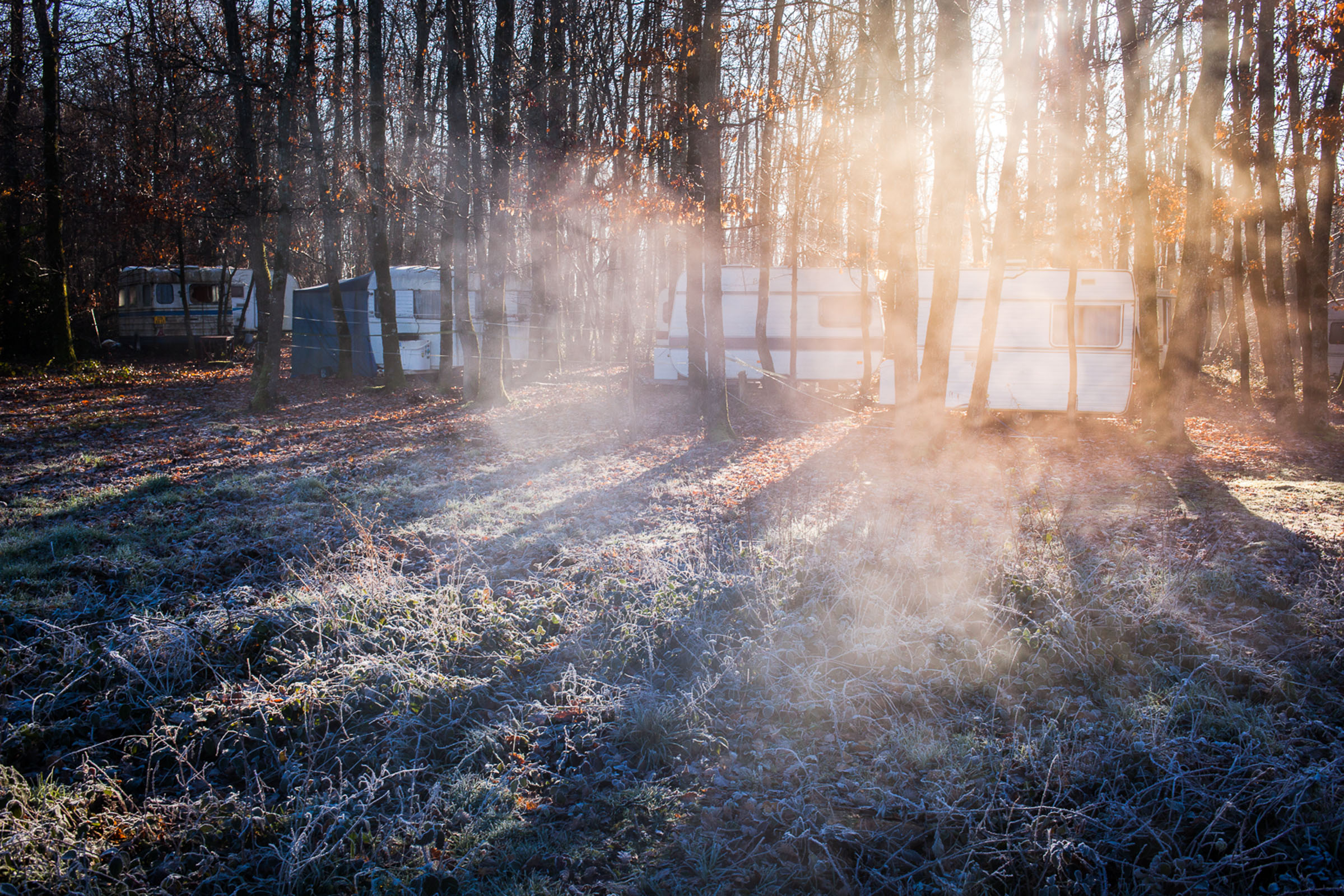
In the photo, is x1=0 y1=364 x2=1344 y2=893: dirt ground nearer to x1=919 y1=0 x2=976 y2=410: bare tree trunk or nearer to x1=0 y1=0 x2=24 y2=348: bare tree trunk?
x1=919 y1=0 x2=976 y2=410: bare tree trunk

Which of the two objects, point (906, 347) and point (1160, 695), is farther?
point (906, 347)

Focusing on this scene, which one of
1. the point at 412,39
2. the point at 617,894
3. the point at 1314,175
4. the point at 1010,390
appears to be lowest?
the point at 617,894

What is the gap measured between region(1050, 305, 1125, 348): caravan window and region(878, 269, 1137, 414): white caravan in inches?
0.4

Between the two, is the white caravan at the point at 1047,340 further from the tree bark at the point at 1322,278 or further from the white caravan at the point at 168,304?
the white caravan at the point at 168,304

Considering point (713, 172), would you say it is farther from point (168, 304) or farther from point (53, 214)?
point (168, 304)

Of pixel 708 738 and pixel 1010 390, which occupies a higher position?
pixel 1010 390

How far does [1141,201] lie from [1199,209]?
1932 millimetres

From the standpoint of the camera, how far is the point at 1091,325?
43.4 feet

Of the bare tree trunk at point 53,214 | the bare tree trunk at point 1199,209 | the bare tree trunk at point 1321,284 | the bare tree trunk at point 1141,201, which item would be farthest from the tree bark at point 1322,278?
the bare tree trunk at point 53,214

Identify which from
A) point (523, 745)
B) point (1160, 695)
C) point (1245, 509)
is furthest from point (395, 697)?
point (1245, 509)

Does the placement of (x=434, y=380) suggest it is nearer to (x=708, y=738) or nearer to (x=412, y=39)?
(x=412, y=39)

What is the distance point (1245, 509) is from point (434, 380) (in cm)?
1681

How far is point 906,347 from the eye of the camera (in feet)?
33.4

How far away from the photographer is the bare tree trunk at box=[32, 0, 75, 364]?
1661 centimetres
